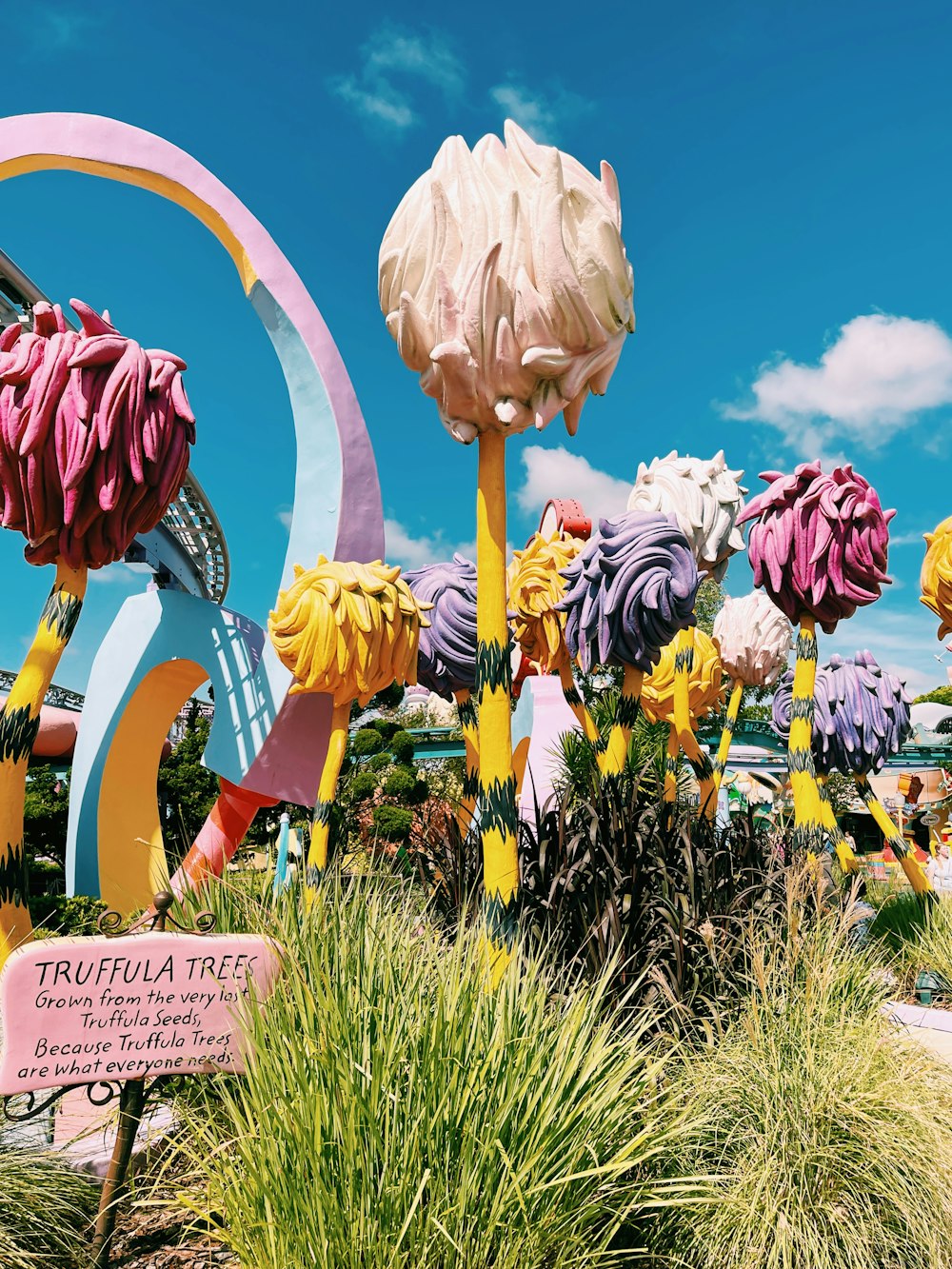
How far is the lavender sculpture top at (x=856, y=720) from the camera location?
8.78m

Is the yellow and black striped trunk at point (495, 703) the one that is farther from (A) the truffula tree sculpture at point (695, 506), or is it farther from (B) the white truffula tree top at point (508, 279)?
(A) the truffula tree sculpture at point (695, 506)

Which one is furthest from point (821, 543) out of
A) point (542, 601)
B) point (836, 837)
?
point (836, 837)

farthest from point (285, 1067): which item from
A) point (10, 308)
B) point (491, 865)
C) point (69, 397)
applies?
point (10, 308)

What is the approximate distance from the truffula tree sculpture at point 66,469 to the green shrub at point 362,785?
8465 mm

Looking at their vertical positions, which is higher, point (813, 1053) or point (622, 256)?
point (622, 256)

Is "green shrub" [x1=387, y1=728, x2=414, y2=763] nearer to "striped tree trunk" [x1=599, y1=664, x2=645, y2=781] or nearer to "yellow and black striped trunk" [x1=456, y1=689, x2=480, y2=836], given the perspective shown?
"yellow and black striped trunk" [x1=456, y1=689, x2=480, y2=836]

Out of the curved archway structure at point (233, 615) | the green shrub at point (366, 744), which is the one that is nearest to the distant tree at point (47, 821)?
the curved archway structure at point (233, 615)

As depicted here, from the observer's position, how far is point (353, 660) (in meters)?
5.18

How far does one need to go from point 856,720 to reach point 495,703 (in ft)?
22.3

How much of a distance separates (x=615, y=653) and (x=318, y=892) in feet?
8.83

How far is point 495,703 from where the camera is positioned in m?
3.36

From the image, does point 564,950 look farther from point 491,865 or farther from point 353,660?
point 353,660

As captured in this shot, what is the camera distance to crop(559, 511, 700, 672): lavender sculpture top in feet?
17.2

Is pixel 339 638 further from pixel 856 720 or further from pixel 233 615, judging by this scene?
pixel 856 720
